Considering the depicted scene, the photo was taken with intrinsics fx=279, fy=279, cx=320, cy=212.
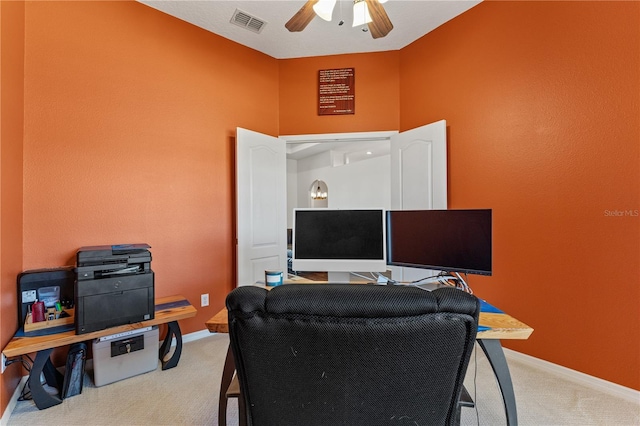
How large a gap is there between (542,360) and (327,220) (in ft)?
6.58

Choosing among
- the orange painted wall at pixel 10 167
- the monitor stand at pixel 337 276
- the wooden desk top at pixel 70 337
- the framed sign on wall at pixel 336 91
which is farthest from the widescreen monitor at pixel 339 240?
the framed sign on wall at pixel 336 91

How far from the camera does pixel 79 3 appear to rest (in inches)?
84.7

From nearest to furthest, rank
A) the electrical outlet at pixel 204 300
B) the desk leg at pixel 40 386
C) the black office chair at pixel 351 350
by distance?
the black office chair at pixel 351 350 → the desk leg at pixel 40 386 → the electrical outlet at pixel 204 300

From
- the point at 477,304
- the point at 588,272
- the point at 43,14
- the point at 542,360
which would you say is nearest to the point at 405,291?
the point at 477,304

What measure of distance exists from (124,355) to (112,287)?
53cm

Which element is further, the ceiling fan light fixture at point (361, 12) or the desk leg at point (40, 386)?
the ceiling fan light fixture at point (361, 12)

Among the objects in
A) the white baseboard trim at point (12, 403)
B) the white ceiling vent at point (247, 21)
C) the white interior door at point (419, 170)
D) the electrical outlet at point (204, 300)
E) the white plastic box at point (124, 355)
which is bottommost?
the white baseboard trim at point (12, 403)

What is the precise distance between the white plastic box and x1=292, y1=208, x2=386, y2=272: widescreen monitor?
1.32 meters

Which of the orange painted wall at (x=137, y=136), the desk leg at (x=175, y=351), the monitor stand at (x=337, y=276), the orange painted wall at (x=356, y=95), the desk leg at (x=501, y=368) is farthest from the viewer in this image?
the orange painted wall at (x=356, y=95)

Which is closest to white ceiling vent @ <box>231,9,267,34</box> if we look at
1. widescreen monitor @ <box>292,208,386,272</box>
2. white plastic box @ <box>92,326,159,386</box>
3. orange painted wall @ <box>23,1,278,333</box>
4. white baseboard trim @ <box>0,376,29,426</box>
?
orange painted wall @ <box>23,1,278,333</box>

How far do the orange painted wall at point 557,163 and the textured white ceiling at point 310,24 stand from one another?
30cm

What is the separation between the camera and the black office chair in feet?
1.83

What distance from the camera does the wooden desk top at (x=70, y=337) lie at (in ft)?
5.24

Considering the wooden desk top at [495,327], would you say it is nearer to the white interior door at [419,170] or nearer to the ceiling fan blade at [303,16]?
the white interior door at [419,170]
